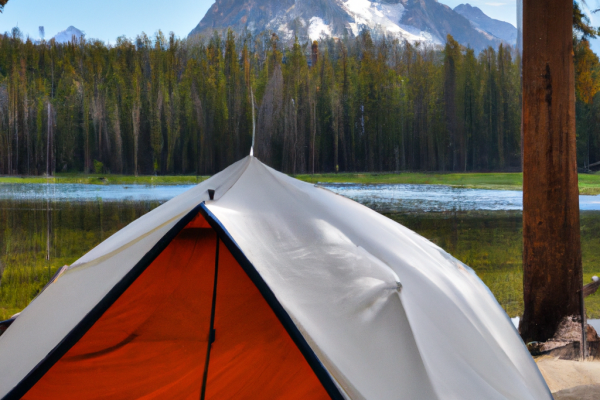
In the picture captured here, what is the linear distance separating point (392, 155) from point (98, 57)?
3.35 meters

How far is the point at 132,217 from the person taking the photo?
Answer: 15.3ft

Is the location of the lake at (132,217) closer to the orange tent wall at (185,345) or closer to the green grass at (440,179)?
the green grass at (440,179)

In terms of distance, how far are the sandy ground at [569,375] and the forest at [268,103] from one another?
2.93 metres

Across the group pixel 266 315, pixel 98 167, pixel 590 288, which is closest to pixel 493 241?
pixel 590 288

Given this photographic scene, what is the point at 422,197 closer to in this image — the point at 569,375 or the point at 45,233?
the point at 569,375

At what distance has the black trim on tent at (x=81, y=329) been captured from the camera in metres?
1.05

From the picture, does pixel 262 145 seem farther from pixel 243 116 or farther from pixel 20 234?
pixel 20 234

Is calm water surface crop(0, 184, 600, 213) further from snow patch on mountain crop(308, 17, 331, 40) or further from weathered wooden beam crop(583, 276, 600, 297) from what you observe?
weathered wooden beam crop(583, 276, 600, 297)

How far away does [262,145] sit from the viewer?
4.57 metres

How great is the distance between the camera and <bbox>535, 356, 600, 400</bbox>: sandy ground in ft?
5.38

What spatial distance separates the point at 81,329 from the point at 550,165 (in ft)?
6.47

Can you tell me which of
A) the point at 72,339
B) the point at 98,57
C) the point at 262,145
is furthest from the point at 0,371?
the point at 98,57

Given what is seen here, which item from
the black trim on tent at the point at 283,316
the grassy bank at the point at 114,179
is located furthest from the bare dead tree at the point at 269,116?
the black trim on tent at the point at 283,316

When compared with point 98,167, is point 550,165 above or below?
below
